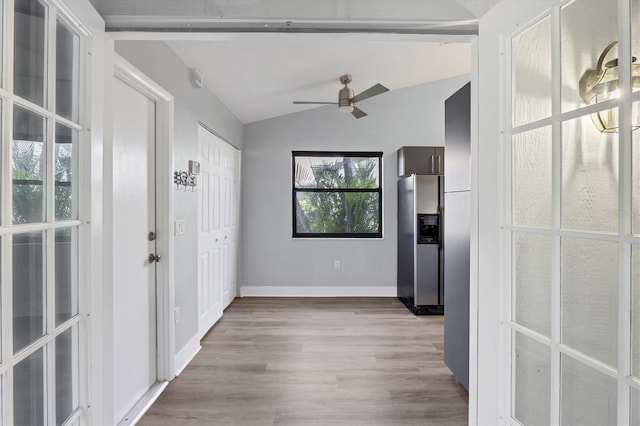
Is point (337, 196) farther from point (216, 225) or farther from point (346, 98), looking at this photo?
point (216, 225)

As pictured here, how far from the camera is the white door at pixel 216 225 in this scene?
119 inches

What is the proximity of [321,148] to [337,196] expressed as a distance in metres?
0.71

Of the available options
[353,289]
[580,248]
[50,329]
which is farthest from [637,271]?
[353,289]

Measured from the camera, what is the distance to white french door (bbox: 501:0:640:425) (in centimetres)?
72

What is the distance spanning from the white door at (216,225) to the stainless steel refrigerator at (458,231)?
2.13m

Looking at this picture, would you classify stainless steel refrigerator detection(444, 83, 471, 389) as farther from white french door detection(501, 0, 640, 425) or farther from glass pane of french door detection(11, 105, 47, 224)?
glass pane of french door detection(11, 105, 47, 224)

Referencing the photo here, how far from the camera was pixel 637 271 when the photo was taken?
0.71 meters

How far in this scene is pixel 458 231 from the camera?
2.19 m

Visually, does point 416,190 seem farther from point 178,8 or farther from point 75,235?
point 75,235

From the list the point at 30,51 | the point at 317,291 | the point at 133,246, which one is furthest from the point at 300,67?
the point at 317,291

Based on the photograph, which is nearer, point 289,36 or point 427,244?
point 289,36

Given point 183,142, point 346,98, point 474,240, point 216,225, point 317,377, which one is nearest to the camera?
point 474,240

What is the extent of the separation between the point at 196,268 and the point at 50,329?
1813mm

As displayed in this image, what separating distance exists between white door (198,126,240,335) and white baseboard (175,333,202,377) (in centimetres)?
24
